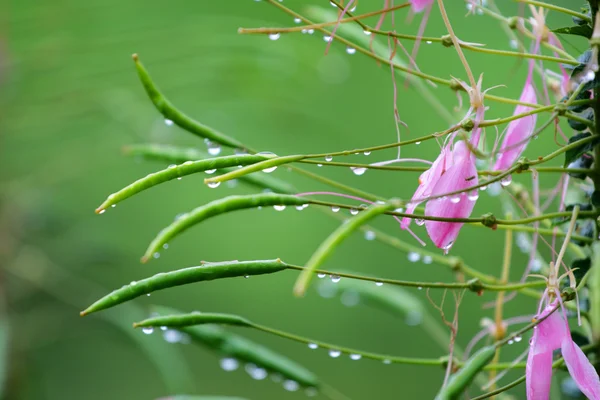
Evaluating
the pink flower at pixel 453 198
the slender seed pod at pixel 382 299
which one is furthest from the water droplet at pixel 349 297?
the pink flower at pixel 453 198

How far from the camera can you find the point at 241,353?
400 millimetres

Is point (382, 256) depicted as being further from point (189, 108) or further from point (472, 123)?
point (472, 123)

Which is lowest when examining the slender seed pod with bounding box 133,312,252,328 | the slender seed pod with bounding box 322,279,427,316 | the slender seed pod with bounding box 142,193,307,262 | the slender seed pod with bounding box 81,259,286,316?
the slender seed pod with bounding box 133,312,252,328

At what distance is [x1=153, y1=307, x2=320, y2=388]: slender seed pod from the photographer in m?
0.39

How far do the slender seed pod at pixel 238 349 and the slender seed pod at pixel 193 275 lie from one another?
0.11m

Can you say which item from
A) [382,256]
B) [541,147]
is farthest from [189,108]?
[541,147]

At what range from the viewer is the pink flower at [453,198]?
293 millimetres

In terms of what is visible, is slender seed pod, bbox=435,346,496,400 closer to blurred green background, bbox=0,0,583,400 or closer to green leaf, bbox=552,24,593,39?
green leaf, bbox=552,24,593,39

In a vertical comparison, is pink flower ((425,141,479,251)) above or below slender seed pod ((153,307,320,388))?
above

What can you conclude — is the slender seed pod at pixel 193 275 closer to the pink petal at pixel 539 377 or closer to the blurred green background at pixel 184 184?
the pink petal at pixel 539 377

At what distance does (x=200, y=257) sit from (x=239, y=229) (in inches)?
5.0

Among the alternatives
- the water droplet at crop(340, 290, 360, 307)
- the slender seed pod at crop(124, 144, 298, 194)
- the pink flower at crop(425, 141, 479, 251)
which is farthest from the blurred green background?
the pink flower at crop(425, 141, 479, 251)

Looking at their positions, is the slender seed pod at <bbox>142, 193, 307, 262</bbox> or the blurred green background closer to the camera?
the slender seed pod at <bbox>142, 193, 307, 262</bbox>

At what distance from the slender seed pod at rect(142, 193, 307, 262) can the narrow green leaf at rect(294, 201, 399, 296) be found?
7cm
